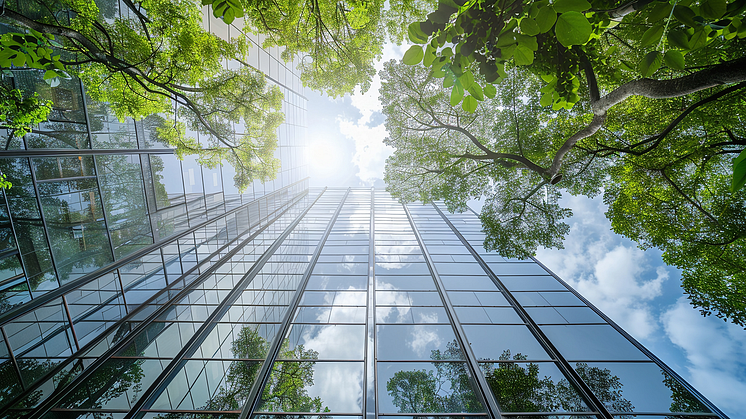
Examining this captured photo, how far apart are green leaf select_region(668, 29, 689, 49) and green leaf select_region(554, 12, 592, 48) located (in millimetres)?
661

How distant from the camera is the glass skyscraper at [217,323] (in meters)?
6.57

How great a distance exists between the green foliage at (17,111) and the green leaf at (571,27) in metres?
10.6

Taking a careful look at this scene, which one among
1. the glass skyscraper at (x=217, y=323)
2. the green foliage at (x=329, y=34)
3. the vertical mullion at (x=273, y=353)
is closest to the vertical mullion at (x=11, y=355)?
the glass skyscraper at (x=217, y=323)

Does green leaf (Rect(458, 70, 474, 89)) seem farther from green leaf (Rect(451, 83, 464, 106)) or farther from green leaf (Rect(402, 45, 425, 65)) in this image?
green leaf (Rect(402, 45, 425, 65))

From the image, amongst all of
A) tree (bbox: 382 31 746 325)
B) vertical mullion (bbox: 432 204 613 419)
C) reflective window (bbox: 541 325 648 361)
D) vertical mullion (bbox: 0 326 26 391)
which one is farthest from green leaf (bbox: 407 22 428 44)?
vertical mullion (bbox: 0 326 26 391)

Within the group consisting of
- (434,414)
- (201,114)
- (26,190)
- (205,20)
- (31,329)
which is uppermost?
(205,20)

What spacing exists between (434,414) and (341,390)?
8.54 ft

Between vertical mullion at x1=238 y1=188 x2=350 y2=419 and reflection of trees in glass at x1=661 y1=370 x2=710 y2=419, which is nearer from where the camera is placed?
vertical mullion at x1=238 y1=188 x2=350 y2=419

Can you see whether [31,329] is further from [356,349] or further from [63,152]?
[356,349]

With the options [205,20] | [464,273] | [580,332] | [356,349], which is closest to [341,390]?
[356,349]

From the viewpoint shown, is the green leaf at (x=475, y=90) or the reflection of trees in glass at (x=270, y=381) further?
the reflection of trees in glass at (x=270, y=381)

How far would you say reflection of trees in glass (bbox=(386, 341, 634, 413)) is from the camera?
22.5ft

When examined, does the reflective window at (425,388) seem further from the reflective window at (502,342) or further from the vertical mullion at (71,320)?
the vertical mullion at (71,320)

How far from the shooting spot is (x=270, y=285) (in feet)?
38.5
